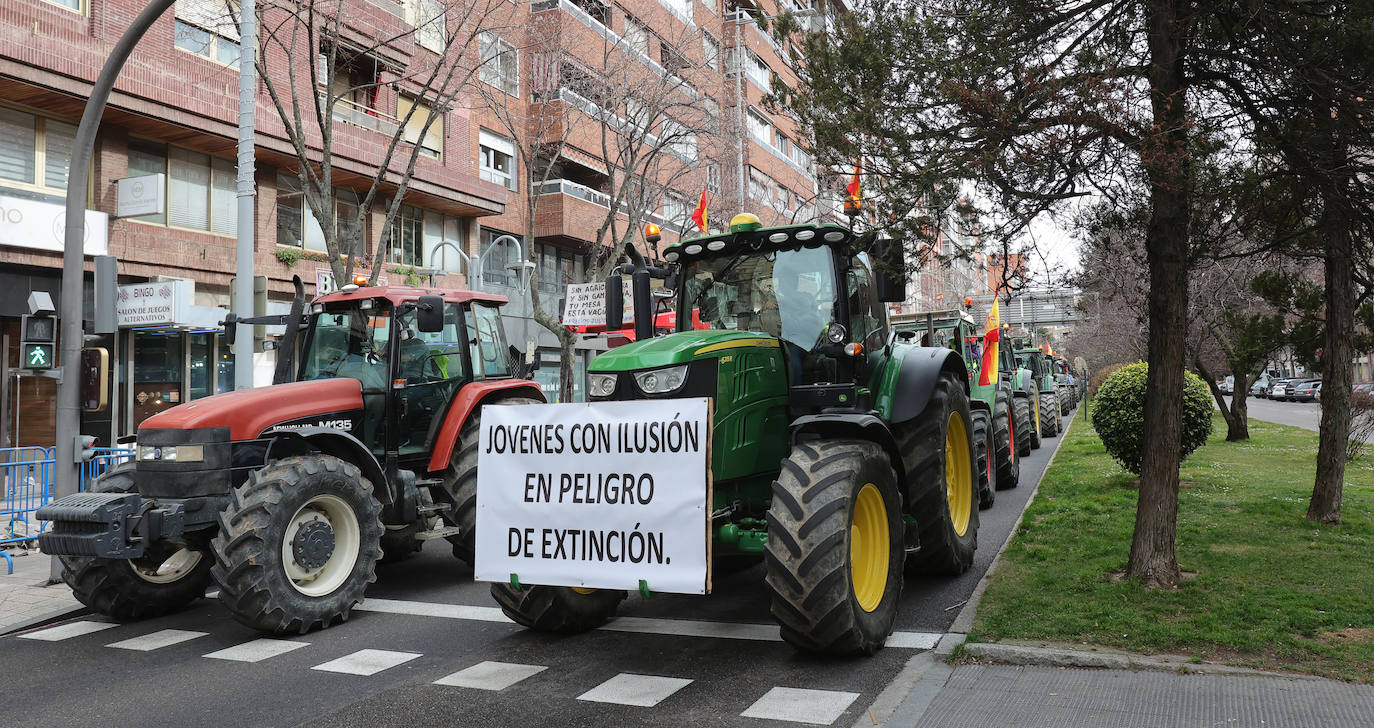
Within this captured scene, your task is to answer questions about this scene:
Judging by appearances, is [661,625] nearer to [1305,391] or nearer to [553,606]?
[553,606]

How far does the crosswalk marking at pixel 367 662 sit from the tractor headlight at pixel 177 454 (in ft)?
5.98

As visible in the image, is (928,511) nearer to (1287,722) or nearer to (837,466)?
(837,466)

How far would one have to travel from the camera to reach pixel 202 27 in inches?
671

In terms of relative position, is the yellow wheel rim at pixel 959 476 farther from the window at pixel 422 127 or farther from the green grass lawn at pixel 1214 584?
the window at pixel 422 127

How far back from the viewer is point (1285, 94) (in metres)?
6.16

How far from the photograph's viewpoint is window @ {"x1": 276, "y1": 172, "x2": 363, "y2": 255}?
63.8 feet

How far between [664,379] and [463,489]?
2850 mm

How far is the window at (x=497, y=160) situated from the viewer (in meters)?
25.9

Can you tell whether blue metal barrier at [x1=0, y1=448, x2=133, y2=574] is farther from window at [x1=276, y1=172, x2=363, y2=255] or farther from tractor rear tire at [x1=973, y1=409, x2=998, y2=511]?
tractor rear tire at [x1=973, y1=409, x2=998, y2=511]

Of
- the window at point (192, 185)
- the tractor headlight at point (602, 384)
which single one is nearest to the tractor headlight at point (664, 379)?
the tractor headlight at point (602, 384)

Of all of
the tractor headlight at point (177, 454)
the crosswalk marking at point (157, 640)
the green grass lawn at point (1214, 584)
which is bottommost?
the crosswalk marking at point (157, 640)

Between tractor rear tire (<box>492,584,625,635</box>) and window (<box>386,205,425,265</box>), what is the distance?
1721 cm

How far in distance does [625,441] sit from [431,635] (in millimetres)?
2316

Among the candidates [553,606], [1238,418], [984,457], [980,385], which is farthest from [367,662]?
[1238,418]
